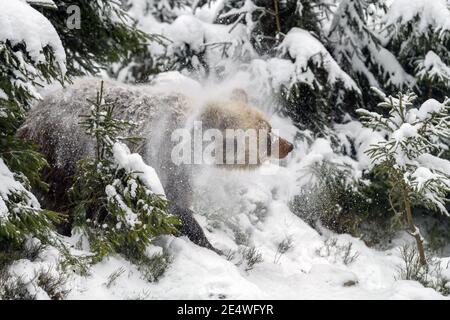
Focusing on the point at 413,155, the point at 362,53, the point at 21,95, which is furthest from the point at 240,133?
the point at 362,53

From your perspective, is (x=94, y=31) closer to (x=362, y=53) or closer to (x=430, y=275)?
(x=362, y=53)

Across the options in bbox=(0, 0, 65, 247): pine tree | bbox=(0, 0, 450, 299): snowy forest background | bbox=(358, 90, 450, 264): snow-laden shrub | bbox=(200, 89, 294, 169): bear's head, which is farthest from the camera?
bbox=(200, 89, 294, 169): bear's head

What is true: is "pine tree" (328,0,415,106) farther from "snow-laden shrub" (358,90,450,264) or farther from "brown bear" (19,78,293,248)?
"brown bear" (19,78,293,248)

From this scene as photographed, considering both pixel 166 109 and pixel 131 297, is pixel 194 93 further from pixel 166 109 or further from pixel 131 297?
pixel 131 297

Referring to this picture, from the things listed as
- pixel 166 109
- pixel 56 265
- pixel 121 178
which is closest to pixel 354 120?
pixel 166 109

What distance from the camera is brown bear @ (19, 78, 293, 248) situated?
4719 millimetres

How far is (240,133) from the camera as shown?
5.45 meters

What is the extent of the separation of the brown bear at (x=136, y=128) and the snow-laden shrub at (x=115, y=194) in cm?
49

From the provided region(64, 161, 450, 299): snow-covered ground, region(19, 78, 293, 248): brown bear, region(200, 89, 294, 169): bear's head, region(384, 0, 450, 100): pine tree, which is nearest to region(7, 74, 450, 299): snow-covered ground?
region(64, 161, 450, 299): snow-covered ground

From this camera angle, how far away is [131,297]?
378 cm

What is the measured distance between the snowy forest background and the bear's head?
309 millimetres

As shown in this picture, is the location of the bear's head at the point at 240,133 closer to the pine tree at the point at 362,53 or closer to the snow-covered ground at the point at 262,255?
the snow-covered ground at the point at 262,255

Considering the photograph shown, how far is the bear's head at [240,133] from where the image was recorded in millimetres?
5324
